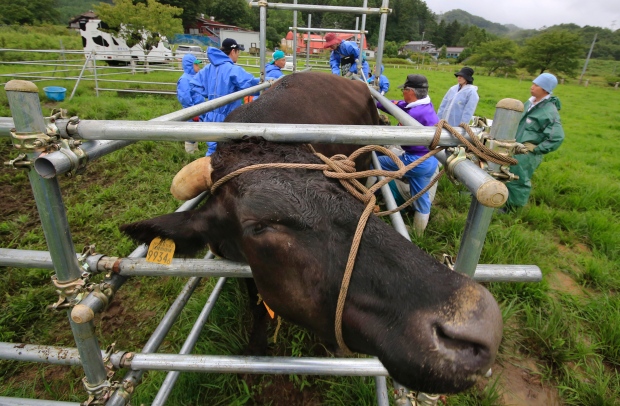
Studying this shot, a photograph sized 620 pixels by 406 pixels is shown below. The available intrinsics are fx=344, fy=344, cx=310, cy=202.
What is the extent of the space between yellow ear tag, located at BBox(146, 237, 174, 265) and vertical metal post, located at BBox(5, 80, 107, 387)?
262 millimetres

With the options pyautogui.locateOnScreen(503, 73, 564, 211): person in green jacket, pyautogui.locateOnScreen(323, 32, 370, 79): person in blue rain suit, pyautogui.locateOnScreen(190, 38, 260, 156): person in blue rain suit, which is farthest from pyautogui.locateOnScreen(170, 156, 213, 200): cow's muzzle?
pyautogui.locateOnScreen(323, 32, 370, 79): person in blue rain suit

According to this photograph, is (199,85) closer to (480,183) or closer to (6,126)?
(6,126)

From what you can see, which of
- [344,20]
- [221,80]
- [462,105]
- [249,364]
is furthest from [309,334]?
→ [344,20]

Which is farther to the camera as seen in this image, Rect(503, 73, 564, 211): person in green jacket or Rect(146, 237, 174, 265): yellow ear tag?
Rect(503, 73, 564, 211): person in green jacket

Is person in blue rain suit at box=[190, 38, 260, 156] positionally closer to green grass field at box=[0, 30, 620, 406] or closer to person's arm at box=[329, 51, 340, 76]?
green grass field at box=[0, 30, 620, 406]

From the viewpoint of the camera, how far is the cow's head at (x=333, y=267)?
993 mm

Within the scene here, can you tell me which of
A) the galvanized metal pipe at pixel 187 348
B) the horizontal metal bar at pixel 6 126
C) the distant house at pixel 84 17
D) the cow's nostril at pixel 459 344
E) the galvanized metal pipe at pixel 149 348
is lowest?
the galvanized metal pipe at pixel 187 348

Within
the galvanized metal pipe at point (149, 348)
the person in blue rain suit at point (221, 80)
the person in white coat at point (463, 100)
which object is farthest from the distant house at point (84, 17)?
the galvanized metal pipe at point (149, 348)

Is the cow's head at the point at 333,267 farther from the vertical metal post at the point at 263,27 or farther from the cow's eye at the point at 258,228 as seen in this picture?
the vertical metal post at the point at 263,27

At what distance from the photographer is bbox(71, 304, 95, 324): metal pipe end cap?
118cm

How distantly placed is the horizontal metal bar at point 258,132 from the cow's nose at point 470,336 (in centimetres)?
53

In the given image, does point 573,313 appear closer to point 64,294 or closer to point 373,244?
point 373,244

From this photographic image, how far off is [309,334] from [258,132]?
1955 mm

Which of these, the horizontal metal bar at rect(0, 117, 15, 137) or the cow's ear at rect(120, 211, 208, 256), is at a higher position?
the horizontal metal bar at rect(0, 117, 15, 137)
